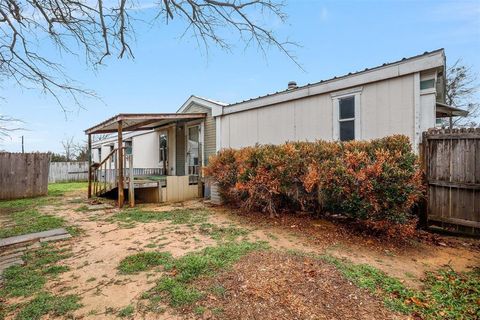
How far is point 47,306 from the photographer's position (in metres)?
2.71

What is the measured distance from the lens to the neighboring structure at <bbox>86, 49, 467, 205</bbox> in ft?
17.1

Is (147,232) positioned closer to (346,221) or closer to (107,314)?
(107,314)

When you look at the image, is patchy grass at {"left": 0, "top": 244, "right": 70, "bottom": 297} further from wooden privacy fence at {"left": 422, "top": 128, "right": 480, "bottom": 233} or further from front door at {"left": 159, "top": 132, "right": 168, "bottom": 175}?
front door at {"left": 159, "top": 132, "right": 168, "bottom": 175}

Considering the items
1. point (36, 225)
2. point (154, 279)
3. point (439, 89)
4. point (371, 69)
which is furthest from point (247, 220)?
point (439, 89)

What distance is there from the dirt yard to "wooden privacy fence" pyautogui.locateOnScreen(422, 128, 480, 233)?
Answer: 42 cm

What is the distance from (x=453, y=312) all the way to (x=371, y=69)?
15.9 ft

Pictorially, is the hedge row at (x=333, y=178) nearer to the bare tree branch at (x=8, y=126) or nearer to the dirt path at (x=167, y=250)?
the dirt path at (x=167, y=250)

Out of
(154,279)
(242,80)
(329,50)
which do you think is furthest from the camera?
→ (242,80)

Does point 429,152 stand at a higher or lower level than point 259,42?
lower

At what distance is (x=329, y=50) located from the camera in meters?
9.05

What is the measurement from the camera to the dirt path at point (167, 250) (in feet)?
9.84

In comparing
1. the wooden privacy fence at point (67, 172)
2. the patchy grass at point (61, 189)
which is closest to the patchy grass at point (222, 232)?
the patchy grass at point (61, 189)

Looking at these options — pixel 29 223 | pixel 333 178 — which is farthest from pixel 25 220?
pixel 333 178

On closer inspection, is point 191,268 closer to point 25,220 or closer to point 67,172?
point 25,220
